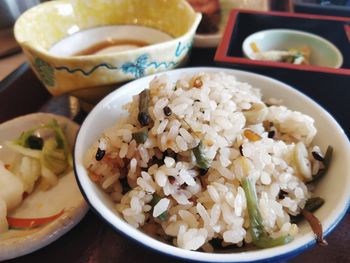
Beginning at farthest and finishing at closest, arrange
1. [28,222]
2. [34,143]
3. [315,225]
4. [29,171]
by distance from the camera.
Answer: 1. [34,143]
2. [29,171]
3. [28,222]
4. [315,225]

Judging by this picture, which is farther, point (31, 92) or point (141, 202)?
Answer: point (31, 92)

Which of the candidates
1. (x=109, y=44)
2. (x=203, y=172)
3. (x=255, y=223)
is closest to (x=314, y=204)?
(x=255, y=223)

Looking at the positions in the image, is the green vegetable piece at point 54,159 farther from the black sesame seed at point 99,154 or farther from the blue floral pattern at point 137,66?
the black sesame seed at point 99,154

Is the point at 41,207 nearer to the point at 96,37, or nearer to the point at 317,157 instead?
the point at 317,157

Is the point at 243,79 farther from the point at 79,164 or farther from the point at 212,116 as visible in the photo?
the point at 79,164

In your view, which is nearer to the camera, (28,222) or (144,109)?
(144,109)

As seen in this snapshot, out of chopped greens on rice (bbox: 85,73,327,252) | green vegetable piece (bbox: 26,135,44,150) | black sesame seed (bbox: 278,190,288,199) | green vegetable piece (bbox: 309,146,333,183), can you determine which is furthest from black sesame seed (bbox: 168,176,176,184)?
green vegetable piece (bbox: 26,135,44,150)

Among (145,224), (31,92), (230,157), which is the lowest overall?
(31,92)

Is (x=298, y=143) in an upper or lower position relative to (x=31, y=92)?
upper

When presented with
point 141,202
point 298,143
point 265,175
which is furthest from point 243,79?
point 141,202
